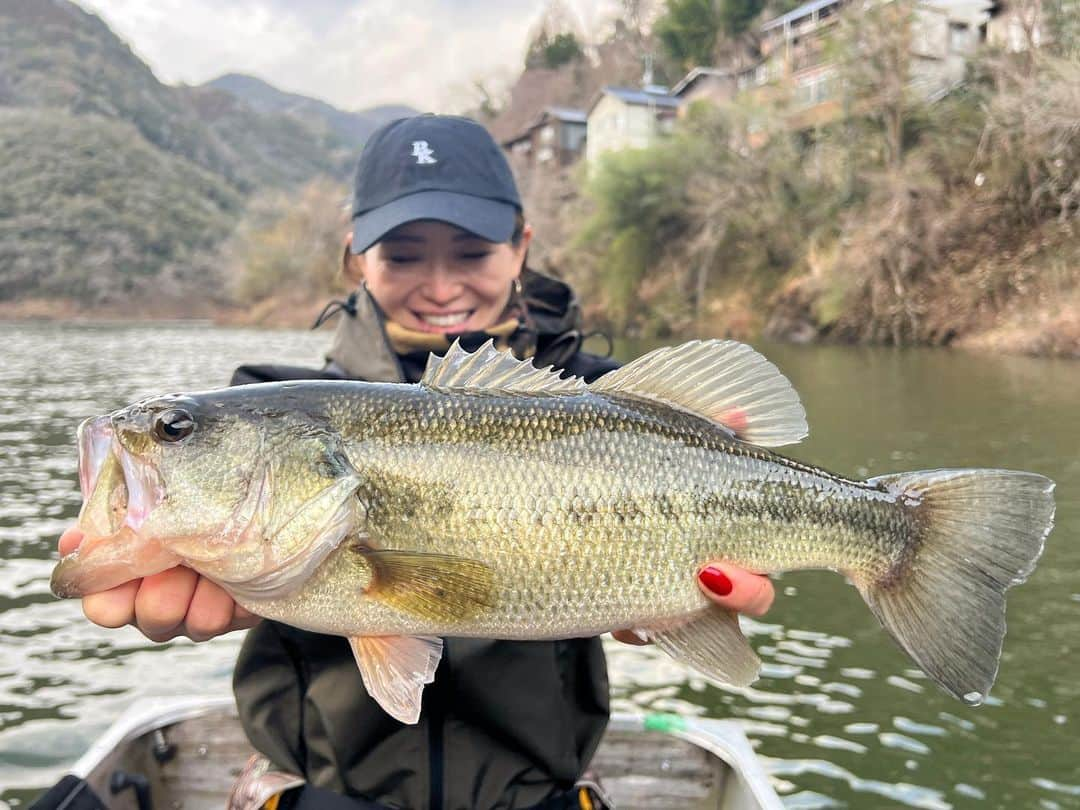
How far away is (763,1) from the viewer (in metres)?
58.6

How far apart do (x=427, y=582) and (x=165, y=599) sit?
2.15 ft

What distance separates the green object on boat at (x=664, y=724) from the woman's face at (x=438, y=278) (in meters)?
1.90

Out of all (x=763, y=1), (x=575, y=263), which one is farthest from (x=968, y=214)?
(x=763, y=1)

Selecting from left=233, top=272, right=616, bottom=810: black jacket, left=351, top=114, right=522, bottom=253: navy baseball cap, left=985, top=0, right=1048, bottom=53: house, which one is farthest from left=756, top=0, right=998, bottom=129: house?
left=233, top=272, right=616, bottom=810: black jacket

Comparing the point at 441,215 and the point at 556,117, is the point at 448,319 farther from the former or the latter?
the point at 556,117

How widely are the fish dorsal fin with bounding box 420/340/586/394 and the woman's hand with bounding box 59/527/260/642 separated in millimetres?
774

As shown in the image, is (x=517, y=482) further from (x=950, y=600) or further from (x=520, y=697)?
(x=950, y=600)

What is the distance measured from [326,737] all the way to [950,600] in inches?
72.2

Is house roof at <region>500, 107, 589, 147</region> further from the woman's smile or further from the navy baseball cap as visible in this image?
the woman's smile

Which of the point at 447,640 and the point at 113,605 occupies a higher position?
the point at 113,605

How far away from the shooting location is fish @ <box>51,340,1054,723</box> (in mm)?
1945

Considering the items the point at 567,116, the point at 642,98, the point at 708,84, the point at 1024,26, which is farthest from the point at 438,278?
the point at 567,116

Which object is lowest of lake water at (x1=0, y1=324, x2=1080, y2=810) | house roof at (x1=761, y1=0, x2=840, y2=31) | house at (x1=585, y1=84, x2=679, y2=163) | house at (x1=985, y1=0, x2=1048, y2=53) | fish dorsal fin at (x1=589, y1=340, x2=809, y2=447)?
lake water at (x1=0, y1=324, x2=1080, y2=810)

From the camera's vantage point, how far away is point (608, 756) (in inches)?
143
